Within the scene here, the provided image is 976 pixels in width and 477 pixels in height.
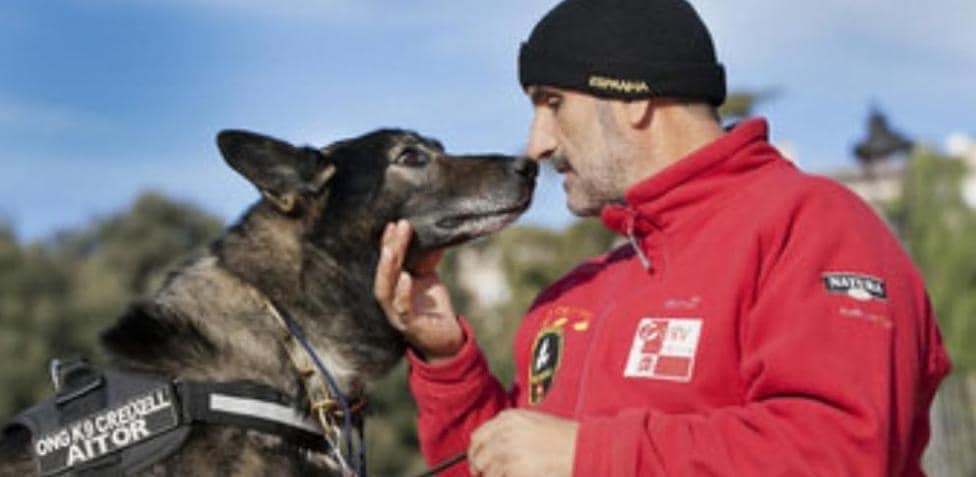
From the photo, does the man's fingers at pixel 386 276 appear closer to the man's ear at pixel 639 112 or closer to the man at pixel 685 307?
the man at pixel 685 307

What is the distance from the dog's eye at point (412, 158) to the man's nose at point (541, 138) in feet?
3.29

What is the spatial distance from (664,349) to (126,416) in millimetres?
1806

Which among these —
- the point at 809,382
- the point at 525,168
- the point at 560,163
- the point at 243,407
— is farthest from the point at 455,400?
the point at 809,382

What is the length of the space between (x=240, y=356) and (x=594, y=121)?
151 centimetres

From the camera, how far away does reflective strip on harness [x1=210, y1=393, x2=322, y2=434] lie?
4.64 m

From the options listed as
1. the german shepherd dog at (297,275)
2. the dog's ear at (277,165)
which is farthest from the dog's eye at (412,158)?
the dog's ear at (277,165)

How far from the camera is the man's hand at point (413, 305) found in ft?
16.1

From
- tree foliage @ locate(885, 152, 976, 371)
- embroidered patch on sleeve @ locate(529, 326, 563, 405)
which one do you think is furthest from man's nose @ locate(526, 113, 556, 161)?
tree foliage @ locate(885, 152, 976, 371)

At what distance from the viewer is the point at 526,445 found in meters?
3.83

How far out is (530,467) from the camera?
12.5ft

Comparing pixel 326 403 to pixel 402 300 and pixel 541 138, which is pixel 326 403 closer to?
pixel 402 300

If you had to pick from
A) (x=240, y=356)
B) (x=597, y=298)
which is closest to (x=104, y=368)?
(x=240, y=356)

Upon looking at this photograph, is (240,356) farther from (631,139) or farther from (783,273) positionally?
(783,273)

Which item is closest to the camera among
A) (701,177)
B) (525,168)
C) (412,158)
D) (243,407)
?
(701,177)
